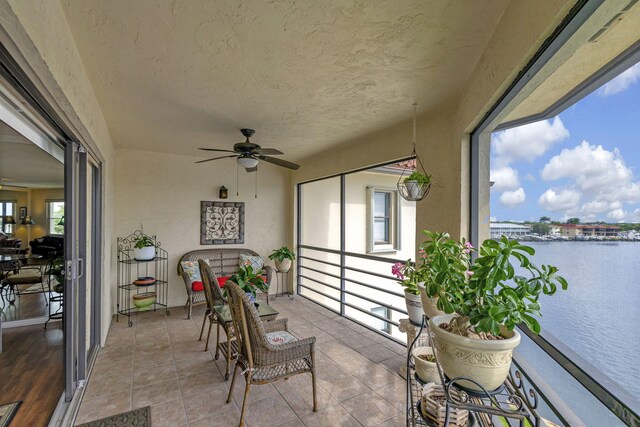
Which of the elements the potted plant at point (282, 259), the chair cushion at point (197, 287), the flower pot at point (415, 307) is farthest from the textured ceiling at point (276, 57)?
the potted plant at point (282, 259)

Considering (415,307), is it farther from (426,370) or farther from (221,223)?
(221,223)

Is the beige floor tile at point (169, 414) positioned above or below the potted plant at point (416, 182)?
below

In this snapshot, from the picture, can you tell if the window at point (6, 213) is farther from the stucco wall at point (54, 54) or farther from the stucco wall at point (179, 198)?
the stucco wall at point (54, 54)

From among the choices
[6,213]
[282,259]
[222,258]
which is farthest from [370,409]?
[6,213]

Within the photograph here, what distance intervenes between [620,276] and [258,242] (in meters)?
5.12

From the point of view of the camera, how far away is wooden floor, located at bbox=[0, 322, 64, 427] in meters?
2.03

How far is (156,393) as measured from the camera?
240 cm

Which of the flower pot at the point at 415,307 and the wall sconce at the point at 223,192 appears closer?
the flower pot at the point at 415,307

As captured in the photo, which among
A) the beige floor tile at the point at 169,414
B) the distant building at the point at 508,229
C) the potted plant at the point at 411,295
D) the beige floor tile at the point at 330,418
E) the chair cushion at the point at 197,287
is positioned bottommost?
the beige floor tile at the point at 330,418

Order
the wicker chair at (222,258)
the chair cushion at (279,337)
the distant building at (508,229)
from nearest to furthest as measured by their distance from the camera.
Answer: the distant building at (508,229), the chair cushion at (279,337), the wicker chair at (222,258)

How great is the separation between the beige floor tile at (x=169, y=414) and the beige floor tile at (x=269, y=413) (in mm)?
466

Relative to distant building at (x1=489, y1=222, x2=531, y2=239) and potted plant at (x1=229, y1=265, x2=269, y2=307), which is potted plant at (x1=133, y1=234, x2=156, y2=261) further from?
distant building at (x1=489, y1=222, x2=531, y2=239)

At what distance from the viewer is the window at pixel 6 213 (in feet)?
10.7

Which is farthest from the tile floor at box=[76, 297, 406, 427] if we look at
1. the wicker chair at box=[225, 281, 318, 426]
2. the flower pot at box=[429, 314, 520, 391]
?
the flower pot at box=[429, 314, 520, 391]
